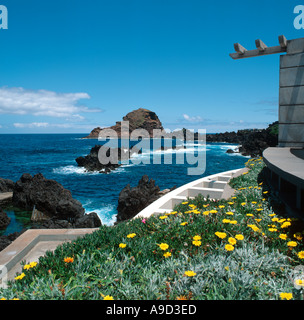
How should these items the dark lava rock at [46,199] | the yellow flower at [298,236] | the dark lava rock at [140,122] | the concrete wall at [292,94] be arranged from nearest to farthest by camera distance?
the yellow flower at [298,236], the concrete wall at [292,94], the dark lava rock at [46,199], the dark lava rock at [140,122]

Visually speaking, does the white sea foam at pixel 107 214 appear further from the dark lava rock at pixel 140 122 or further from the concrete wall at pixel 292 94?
the dark lava rock at pixel 140 122

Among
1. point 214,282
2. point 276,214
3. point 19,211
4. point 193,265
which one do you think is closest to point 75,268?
point 193,265

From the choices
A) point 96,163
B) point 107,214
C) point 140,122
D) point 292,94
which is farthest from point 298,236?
point 140,122

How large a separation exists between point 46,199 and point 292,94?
677 inches

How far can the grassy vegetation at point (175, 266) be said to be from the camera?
252 cm

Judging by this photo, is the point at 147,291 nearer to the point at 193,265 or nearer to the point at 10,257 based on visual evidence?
the point at 193,265

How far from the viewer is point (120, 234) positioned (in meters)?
4.03

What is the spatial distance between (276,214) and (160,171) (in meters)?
35.2

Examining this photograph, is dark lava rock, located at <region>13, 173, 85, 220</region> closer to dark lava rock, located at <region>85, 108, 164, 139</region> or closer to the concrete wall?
the concrete wall

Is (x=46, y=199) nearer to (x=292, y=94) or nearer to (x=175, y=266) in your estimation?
(x=292, y=94)

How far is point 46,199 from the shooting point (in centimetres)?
1852

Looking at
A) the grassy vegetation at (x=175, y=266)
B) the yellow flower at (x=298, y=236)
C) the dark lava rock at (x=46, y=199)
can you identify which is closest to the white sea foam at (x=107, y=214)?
the dark lava rock at (x=46, y=199)

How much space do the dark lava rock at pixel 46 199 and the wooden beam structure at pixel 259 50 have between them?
44.6ft

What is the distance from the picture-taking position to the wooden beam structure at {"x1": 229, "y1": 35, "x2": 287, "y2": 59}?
888cm
